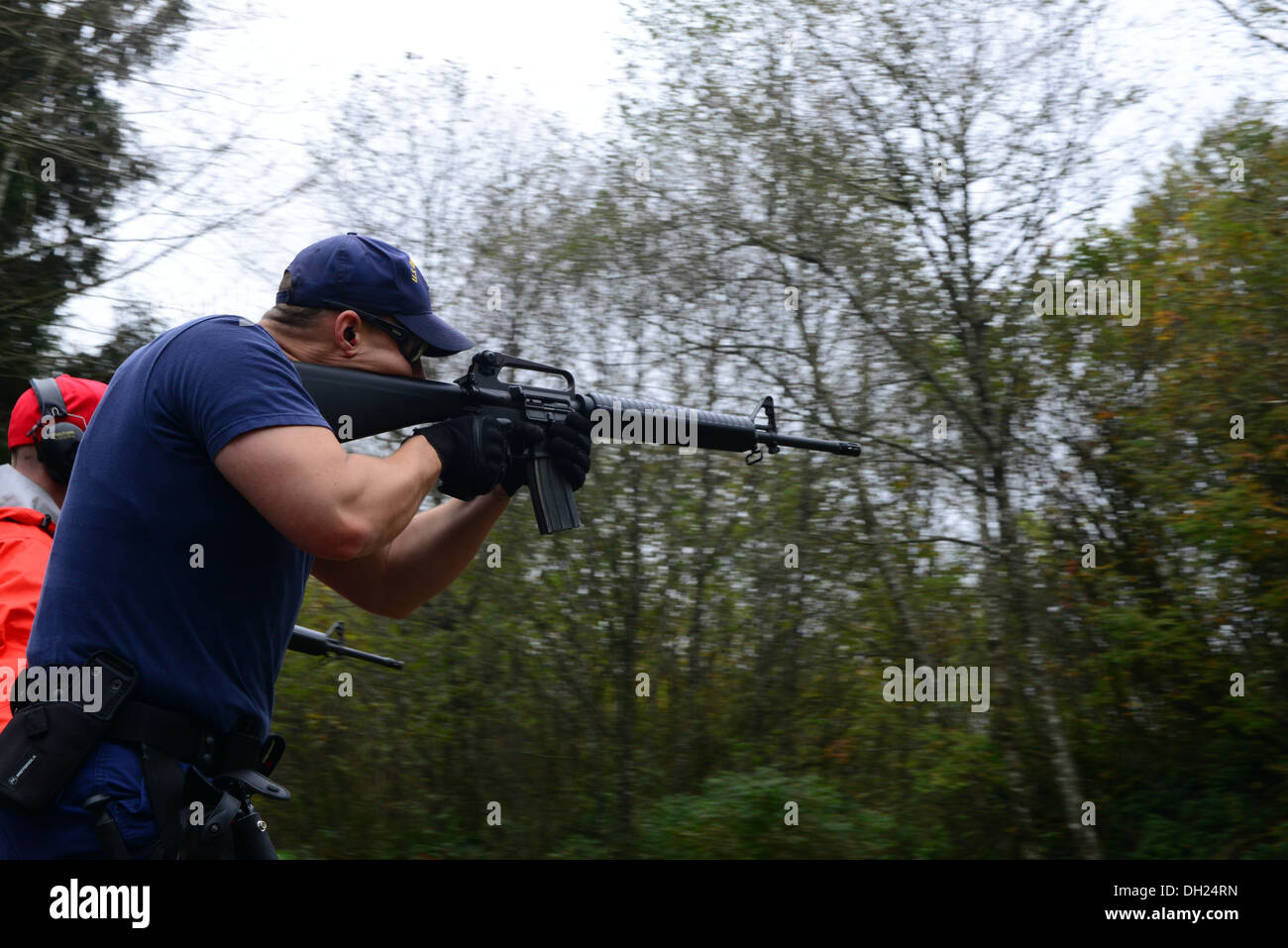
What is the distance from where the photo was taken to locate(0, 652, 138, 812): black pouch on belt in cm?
181

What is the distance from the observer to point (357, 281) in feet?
7.32

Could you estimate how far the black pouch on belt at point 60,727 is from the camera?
181cm

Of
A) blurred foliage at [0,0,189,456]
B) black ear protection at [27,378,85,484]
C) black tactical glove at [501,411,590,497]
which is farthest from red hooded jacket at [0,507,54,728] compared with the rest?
blurred foliage at [0,0,189,456]

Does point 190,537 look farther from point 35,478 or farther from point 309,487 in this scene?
point 35,478

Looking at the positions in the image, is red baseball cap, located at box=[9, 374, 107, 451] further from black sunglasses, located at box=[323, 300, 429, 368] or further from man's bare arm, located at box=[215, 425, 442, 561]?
man's bare arm, located at box=[215, 425, 442, 561]

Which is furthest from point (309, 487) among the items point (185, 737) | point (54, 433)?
point (54, 433)

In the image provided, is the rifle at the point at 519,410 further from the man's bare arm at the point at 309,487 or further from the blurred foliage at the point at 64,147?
the blurred foliage at the point at 64,147

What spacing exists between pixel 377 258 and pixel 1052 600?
13.0 feet

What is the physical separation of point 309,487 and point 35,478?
1.47 m

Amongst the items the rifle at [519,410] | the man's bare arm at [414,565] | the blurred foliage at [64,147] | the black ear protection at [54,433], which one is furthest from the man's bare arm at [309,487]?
the blurred foliage at [64,147]

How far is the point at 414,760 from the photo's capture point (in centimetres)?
569
